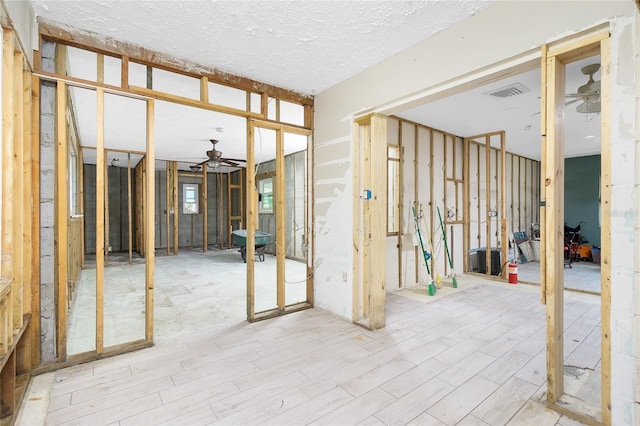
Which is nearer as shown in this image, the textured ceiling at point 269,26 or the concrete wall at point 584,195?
the textured ceiling at point 269,26

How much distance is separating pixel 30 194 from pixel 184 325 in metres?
1.84

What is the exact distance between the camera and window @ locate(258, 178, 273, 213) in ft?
28.0

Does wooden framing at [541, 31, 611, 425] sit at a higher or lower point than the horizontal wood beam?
lower

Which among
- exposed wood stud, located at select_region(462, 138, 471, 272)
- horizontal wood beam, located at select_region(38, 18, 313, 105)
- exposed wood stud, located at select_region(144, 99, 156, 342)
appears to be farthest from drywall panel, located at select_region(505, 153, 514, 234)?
exposed wood stud, located at select_region(144, 99, 156, 342)

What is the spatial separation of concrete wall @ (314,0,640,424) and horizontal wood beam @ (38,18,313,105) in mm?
909

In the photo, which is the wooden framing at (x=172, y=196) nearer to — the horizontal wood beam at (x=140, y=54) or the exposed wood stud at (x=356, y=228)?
the horizontal wood beam at (x=140, y=54)

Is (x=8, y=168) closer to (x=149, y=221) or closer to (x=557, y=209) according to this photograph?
(x=149, y=221)

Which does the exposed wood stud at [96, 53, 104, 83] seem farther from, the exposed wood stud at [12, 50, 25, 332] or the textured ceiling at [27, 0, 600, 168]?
the exposed wood stud at [12, 50, 25, 332]

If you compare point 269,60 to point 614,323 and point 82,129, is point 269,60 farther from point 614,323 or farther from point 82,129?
point 82,129

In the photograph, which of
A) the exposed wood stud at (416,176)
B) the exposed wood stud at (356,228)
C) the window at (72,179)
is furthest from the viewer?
the exposed wood stud at (416,176)

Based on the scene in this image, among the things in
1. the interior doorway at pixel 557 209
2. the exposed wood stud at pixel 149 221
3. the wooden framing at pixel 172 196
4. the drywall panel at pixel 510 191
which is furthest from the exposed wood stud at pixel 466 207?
the wooden framing at pixel 172 196

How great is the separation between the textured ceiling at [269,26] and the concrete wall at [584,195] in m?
8.79

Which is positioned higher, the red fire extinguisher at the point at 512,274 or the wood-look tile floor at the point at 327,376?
the red fire extinguisher at the point at 512,274

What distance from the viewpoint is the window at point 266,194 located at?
8.55 metres
